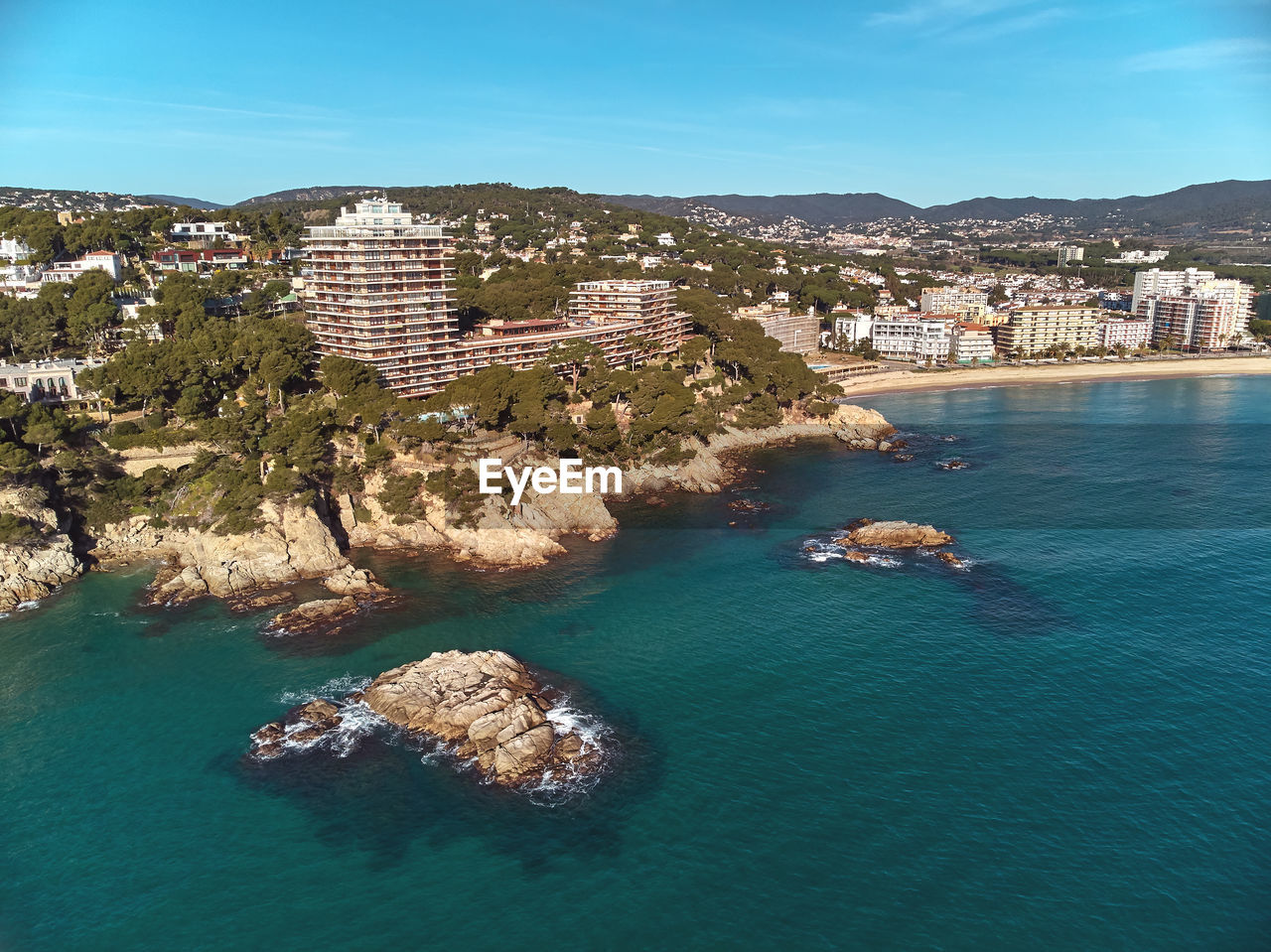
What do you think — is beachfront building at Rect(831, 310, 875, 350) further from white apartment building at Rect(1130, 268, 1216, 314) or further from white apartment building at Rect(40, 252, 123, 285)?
white apartment building at Rect(40, 252, 123, 285)

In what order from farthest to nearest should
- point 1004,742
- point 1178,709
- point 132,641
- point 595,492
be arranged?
point 595,492, point 132,641, point 1178,709, point 1004,742

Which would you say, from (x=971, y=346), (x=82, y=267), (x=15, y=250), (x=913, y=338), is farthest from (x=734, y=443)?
(x=15, y=250)

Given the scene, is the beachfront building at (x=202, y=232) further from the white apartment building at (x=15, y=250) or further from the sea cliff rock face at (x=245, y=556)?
the sea cliff rock face at (x=245, y=556)

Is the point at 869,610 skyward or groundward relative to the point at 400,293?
groundward

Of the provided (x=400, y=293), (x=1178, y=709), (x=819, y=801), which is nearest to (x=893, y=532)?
(x=1178, y=709)

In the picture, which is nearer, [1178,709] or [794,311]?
[1178,709]

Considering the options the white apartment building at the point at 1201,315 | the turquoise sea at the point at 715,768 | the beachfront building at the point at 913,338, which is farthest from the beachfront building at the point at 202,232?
the white apartment building at the point at 1201,315

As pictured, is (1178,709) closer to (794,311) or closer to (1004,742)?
Result: (1004,742)
